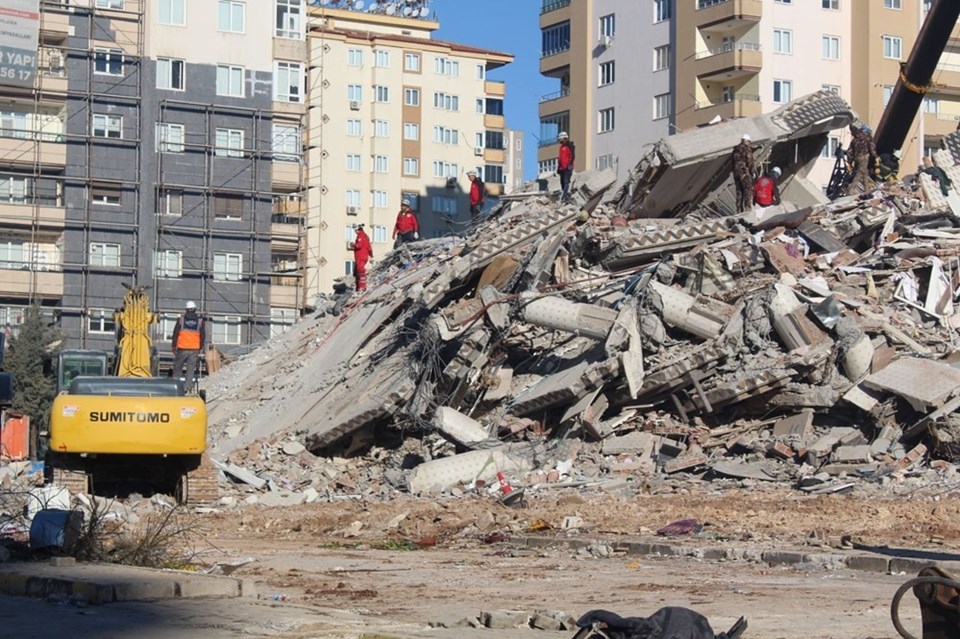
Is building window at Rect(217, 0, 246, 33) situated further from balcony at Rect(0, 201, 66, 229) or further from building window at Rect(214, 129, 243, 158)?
balcony at Rect(0, 201, 66, 229)

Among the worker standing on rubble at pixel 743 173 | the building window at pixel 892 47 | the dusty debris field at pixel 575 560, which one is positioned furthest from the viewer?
the building window at pixel 892 47

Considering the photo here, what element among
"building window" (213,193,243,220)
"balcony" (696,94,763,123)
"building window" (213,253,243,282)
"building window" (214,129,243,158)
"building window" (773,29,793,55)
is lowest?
"building window" (213,253,243,282)

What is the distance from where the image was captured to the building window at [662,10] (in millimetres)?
60469

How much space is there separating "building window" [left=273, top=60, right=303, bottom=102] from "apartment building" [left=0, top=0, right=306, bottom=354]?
0.05 metres

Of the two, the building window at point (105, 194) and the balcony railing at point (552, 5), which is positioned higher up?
the balcony railing at point (552, 5)

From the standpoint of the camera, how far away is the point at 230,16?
52.9 meters

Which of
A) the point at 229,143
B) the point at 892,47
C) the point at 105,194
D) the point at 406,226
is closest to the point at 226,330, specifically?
the point at 105,194

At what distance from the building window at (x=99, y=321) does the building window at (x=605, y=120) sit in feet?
75.4

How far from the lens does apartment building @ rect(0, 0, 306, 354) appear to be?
50.3 metres

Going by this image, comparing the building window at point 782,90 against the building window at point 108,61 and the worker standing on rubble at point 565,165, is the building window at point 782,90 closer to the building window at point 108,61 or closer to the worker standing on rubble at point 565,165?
the building window at point 108,61

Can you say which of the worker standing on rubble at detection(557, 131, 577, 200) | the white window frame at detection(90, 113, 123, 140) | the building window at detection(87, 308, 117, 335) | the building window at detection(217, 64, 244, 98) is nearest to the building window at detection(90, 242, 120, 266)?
the building window at detection(87, 308, 117, 335)

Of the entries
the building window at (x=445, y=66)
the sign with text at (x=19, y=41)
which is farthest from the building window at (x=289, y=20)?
the building window at (x=445, y=66)

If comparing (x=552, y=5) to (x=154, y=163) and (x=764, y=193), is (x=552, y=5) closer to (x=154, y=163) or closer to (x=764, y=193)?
(x=154, y=163)

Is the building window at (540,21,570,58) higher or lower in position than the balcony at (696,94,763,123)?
higher
